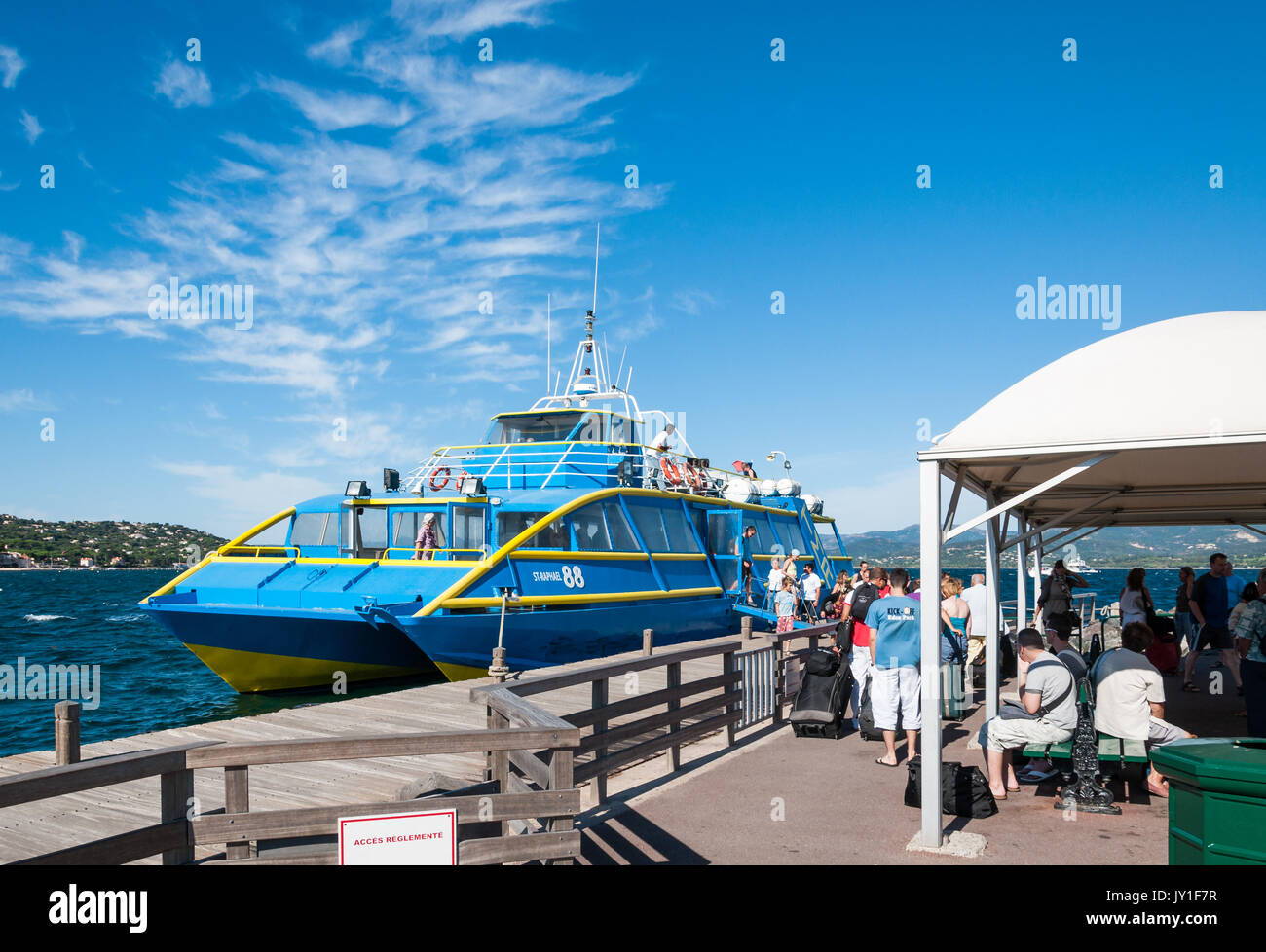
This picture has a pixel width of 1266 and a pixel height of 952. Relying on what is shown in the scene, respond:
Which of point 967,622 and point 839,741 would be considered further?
point 967,622

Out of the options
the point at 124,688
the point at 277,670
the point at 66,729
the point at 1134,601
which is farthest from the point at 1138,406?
the point at 124,688

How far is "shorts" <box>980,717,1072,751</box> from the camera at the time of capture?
22.9 feet

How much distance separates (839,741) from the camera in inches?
376

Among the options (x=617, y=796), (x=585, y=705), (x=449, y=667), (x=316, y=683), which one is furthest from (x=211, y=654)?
(x=617, y=796)

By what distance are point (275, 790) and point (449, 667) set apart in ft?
26.3

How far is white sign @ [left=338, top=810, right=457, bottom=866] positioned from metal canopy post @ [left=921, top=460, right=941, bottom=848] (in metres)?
3.56

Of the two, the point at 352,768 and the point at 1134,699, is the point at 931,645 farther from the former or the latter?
the point at 352,768

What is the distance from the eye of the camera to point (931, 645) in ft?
20.9

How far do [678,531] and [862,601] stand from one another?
36.4 feet

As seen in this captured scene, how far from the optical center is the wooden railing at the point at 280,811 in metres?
3.89
